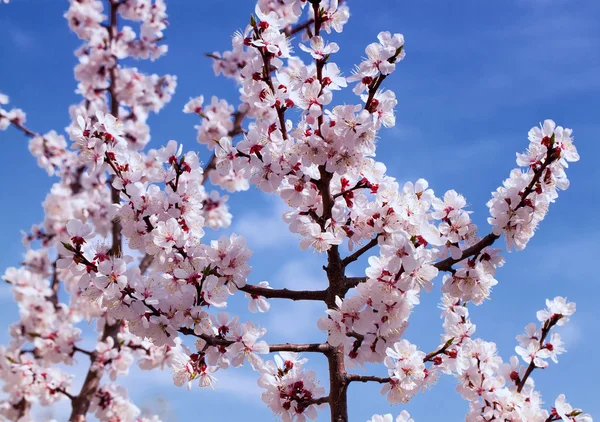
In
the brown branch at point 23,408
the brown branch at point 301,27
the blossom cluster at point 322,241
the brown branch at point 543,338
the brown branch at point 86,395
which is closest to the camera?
the blossom cluster at point 322,241

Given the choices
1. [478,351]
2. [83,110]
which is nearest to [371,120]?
[478,351]

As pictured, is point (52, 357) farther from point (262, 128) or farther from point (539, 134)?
point (539, 134)

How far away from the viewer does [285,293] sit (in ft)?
12.2

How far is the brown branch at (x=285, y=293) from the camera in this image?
12.1 feet

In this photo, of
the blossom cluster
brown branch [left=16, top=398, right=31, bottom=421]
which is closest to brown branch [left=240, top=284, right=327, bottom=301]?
the blossom cluster

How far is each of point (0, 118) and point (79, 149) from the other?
6656 mm

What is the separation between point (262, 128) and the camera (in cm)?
362

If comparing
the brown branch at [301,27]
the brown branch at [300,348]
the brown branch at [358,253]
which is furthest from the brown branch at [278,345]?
the brown branch at [301,27]

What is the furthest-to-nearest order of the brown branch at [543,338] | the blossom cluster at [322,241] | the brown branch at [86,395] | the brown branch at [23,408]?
1. the brown branch at [23,408]
2. the brown branch at [86,395]
3. the brown branch at [543,338]
4. the blossom cluster at [322,241]

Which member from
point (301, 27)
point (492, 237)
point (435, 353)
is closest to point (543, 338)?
point (435, 353)

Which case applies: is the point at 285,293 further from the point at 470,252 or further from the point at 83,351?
the point at 83,351

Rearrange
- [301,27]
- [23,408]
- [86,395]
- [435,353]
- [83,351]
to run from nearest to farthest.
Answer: [435,353], [301,27], [86,395], [83,351], [23,408]

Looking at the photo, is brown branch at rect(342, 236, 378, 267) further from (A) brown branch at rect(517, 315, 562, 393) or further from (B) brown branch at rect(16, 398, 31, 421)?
(B) brown branch at rect(16, 398, 31, 421)

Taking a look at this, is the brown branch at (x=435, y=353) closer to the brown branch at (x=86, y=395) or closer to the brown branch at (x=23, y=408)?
the brown branch at (x=86, y=395)
